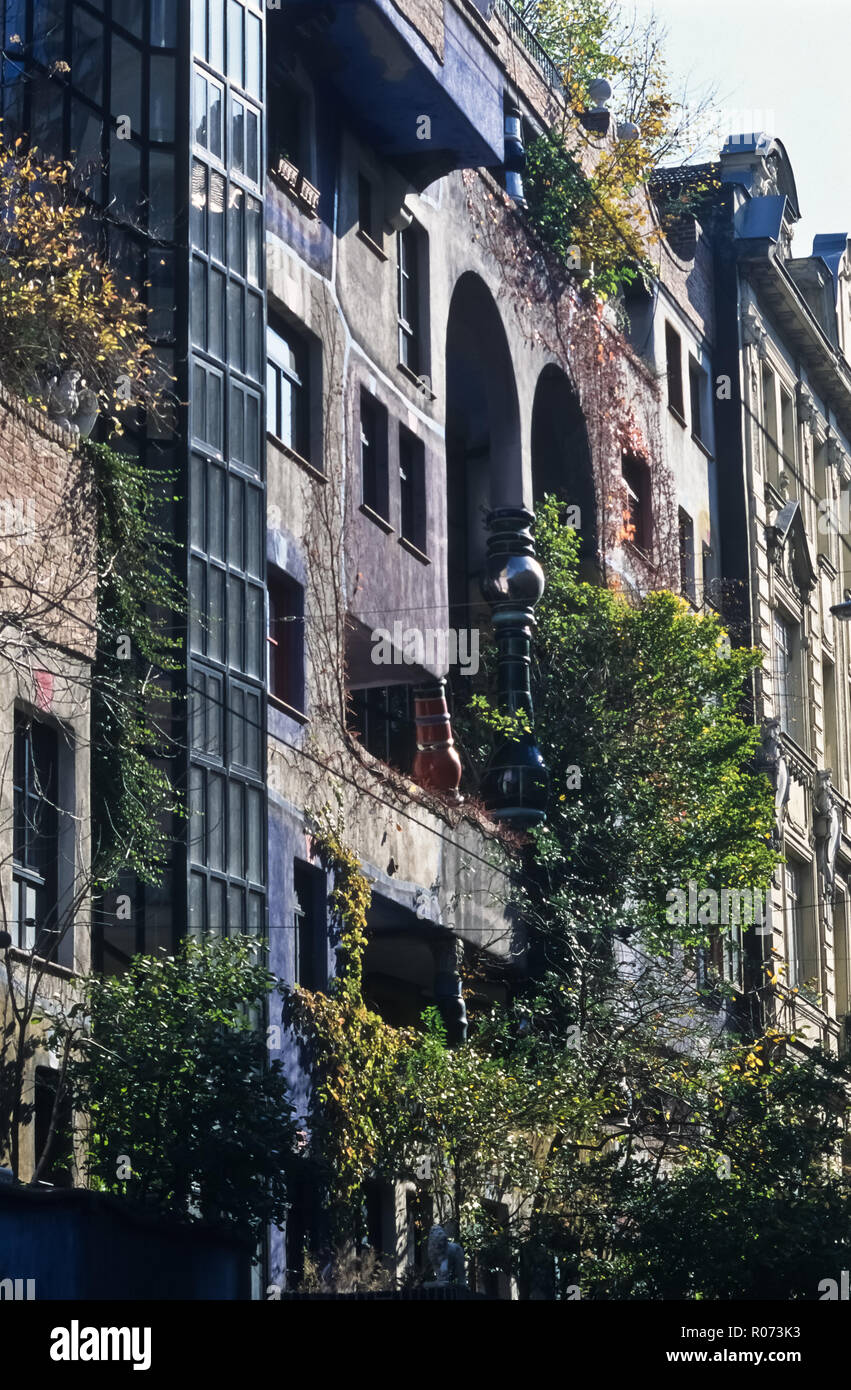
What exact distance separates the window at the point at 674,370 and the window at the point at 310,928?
19.9m

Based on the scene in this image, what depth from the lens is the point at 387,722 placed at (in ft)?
110

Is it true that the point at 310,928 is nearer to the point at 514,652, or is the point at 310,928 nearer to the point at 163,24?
the point at 514,652

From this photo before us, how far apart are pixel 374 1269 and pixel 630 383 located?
67.3 feet

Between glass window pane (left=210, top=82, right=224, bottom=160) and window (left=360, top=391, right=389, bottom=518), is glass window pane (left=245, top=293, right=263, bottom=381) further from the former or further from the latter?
window (left=360, top=391, right=389, bottom=518)

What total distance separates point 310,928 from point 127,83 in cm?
912

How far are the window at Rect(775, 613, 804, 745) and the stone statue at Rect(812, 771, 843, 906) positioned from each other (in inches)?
44.4

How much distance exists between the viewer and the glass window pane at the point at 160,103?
26766 millimetres

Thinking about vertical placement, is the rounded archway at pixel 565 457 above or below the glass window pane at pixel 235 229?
above

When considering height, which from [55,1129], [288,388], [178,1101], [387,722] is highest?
[288,388]

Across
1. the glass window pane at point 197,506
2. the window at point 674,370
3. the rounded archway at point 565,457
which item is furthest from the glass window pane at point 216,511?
the window at point 674,370

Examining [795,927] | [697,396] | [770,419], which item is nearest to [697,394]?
[697,396]

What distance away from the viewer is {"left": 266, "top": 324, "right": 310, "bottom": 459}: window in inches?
1139

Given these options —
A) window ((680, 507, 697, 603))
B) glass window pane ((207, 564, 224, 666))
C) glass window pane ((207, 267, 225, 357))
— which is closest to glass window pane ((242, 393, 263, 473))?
glass window pane ((207, 267, 225, 357))

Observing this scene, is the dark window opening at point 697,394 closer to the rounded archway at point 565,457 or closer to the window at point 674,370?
the window at point 674,370
